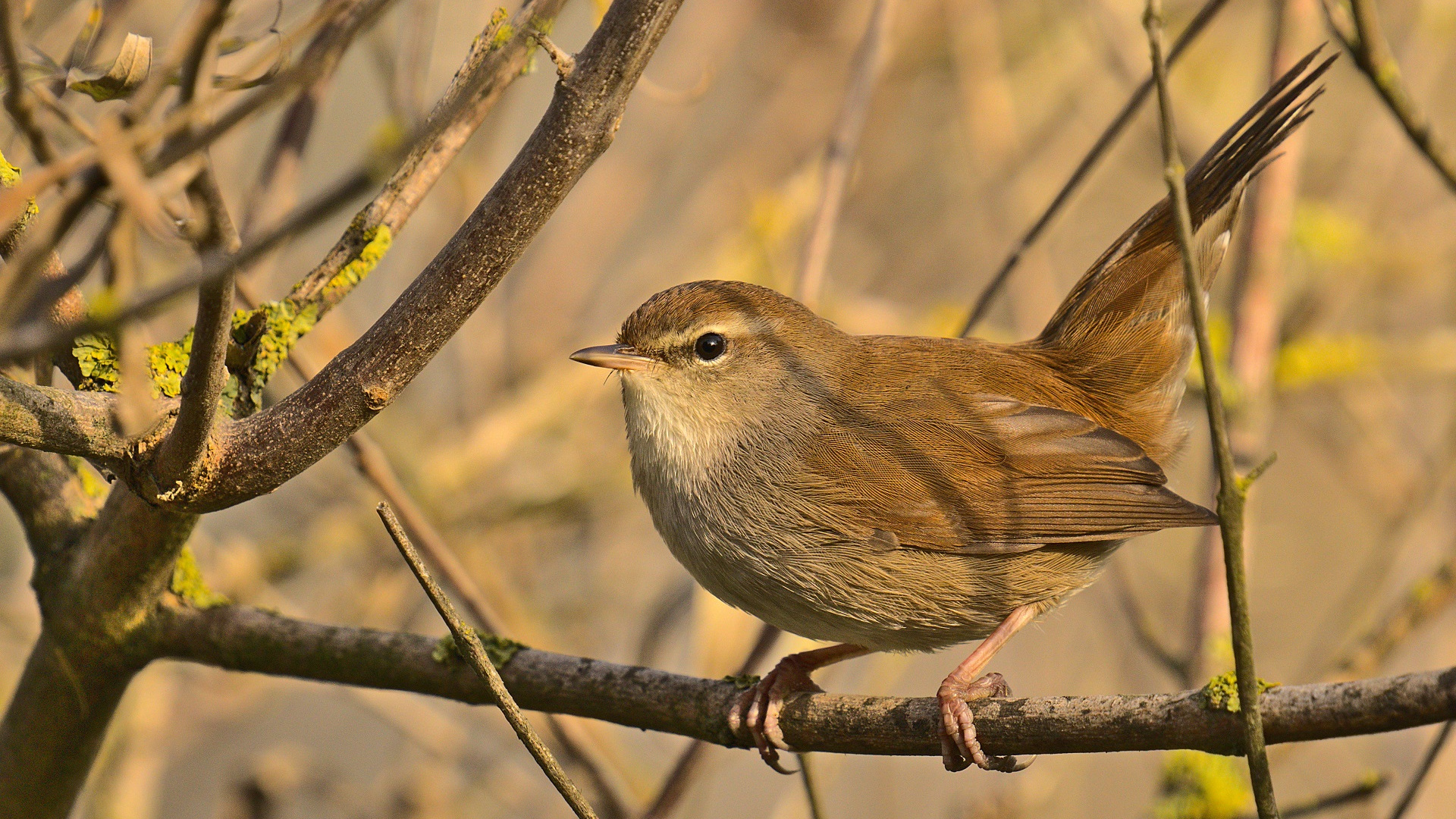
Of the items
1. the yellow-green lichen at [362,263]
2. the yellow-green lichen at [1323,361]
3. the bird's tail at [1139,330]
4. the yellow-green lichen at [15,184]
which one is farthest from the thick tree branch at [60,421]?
the yellow-green lichen at [1323,361]

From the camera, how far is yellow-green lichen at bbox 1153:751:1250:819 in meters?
3.10

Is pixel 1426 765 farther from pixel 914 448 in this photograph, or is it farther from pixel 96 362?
pixel 96 362

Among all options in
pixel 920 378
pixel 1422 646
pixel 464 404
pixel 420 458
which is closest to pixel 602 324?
pixel 464 404

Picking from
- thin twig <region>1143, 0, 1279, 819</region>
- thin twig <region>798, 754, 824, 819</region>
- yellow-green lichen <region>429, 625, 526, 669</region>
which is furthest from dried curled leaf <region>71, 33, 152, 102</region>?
thin twig <region>798, 754, 824, 819</region>

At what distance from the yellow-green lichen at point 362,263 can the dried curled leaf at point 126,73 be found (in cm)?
53

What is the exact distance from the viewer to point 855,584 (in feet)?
8.50

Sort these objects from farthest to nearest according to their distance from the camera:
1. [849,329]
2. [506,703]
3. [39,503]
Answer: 1. [849,329]
2. [39,503]
3. [506,703]

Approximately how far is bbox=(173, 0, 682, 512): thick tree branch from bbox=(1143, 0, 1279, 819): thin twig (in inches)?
26.4

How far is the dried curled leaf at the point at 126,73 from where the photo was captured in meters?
1.72

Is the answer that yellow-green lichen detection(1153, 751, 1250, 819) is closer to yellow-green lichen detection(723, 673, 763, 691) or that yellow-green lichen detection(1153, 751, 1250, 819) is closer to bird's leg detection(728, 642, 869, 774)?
bird's leg detection(728, 642, 869, 774)

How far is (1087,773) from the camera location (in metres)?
5.90

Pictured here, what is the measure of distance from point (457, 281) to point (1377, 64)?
73.2 inches

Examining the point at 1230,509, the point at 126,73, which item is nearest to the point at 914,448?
the point at 1230,509

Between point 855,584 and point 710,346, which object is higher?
point 710,346
